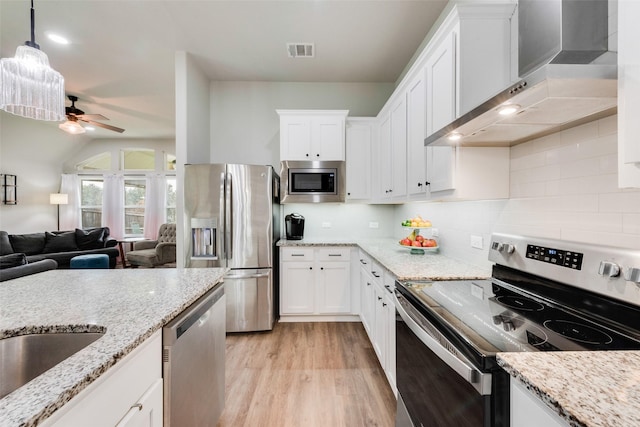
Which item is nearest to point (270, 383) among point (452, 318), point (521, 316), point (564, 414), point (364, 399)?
point (364, 399)

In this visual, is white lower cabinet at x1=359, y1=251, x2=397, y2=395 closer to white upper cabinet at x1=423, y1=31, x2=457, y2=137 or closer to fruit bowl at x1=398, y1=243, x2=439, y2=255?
fruit bowl at x1=398, y1=243, x2=439, y2=255

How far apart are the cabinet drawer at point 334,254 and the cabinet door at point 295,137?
1129 millimetres

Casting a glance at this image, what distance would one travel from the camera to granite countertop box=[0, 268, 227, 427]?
0.58 meters

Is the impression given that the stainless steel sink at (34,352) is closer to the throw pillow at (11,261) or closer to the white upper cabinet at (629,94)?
the white upper cabinet at (629,94)

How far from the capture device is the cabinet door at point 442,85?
5.08ft

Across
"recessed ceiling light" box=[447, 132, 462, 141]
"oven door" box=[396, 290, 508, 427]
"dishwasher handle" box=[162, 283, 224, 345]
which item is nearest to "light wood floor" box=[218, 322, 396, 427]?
"oven door" box=[396, 290, 508, 427]

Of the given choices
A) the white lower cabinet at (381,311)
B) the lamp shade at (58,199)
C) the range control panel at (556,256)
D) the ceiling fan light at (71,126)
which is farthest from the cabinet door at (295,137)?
the lamp shade at (58,199)

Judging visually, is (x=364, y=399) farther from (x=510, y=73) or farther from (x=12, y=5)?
(x=12, y=5)

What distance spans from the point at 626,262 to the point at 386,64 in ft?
10.1

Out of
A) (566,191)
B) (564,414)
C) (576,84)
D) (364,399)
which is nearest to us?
(564,414)

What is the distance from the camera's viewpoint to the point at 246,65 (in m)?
3.32

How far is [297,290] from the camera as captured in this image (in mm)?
3154

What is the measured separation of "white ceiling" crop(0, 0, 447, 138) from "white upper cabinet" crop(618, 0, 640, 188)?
2005mm

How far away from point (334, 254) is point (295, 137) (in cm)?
146
